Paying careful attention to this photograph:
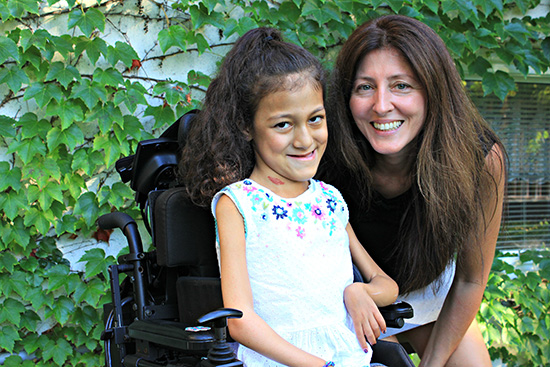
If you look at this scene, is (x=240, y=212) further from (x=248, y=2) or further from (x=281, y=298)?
(x=248, y=2)

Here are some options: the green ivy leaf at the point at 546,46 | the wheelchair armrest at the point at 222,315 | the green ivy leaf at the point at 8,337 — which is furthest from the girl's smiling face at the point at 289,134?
the green ivy leaf at the point at 546,46

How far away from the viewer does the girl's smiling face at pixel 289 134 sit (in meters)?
1.49

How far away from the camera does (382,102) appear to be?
5.79 feet

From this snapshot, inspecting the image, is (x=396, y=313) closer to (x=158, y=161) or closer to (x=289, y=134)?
(x=289, y=134)

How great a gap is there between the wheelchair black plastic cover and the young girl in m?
0.08

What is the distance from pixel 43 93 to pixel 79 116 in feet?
0.57

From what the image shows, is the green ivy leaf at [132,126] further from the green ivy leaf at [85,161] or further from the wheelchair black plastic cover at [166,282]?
the wheelchair black plastic cover at [166,282]

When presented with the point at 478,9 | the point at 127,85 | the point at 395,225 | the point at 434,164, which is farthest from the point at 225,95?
the point at 478,9

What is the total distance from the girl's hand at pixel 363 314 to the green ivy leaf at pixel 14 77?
173 cm

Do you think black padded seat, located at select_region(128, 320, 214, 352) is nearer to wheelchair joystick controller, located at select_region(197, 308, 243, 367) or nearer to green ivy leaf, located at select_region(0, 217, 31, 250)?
wheelchair joystick controller, located at select_region(197, 308, 243, 367)

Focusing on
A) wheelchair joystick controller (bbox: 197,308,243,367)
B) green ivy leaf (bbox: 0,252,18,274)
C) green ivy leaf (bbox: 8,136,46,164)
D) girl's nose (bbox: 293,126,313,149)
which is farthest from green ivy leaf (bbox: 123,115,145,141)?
wheelchair joystick controller (bbox: 197,308,243,367)

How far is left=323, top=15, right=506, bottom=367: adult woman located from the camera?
1.79 m

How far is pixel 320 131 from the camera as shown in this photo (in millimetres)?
1542

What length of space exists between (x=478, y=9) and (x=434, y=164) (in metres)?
1.81
